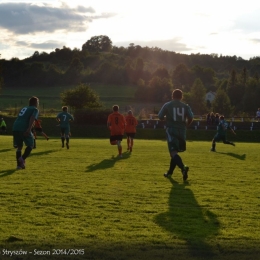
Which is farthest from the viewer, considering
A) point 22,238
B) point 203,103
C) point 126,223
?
point 203,103

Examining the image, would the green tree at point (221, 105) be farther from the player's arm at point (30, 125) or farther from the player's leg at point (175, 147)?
the player's leg at point (175, 147)

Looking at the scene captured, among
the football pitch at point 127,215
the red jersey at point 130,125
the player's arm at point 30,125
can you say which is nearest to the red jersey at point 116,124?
the red jersey at point 130,125

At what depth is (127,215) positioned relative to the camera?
298 inches

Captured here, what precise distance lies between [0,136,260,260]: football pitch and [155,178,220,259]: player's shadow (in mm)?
12

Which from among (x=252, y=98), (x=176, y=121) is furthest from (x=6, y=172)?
(x=252, y=98)

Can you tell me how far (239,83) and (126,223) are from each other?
100.0 m

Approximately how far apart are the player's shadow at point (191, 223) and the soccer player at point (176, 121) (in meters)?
2.15

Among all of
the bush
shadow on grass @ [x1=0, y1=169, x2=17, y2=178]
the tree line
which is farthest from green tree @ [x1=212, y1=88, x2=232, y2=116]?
shadow on grass @ [x1=0, y1=169, x2=17, y2=178]

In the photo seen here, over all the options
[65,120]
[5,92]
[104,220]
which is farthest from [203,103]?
[104,220]

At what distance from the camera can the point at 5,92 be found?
12081 cm

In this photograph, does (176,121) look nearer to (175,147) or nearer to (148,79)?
(175,147)

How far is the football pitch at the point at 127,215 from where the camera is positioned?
5746 mm

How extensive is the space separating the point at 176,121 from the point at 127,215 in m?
4.16

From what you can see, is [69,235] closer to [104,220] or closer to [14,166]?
[104,220]
